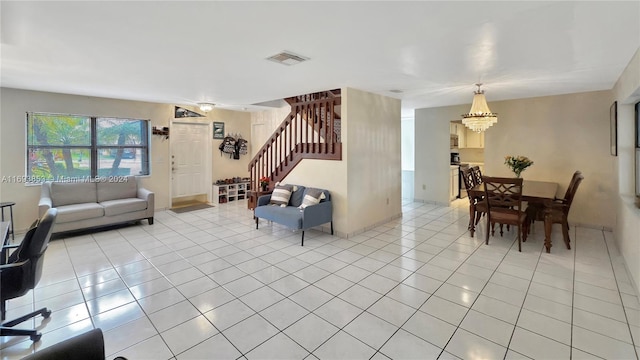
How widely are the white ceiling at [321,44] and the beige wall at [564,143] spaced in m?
0.62

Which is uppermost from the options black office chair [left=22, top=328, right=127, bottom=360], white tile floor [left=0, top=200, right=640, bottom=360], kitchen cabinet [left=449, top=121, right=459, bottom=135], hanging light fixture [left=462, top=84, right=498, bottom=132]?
kitchen cabinet [left=449, top=121, right=459, bottom=135]

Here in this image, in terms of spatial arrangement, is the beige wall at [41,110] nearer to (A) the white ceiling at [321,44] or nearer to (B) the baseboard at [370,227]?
(A) the white ceiling at [321,44]

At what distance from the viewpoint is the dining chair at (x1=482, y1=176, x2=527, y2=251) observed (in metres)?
3.96

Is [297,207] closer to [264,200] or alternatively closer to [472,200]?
[264,200]

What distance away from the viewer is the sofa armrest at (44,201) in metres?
4.42

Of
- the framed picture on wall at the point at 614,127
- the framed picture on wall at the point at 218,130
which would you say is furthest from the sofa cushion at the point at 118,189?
the framed picture on wall at the point at 614,127

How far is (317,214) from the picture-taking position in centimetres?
453

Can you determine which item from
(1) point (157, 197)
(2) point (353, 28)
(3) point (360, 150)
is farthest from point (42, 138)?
(2) point (353, 28)

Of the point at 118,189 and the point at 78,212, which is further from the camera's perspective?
the point at 118,189

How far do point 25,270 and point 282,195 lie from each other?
3360 mm

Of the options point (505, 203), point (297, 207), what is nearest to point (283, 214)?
point (297, 207)

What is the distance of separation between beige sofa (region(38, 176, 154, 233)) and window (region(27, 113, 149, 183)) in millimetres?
459

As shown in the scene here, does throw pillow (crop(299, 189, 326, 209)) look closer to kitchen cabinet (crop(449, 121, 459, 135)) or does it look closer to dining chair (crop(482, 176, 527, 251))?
dining chair (crop(482, 176, 527, 251))

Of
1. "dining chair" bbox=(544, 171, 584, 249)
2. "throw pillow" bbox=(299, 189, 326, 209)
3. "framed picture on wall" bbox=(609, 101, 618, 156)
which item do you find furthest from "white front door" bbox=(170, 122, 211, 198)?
"framed picture on wall" bbox=(609, 101, 618, 156)
